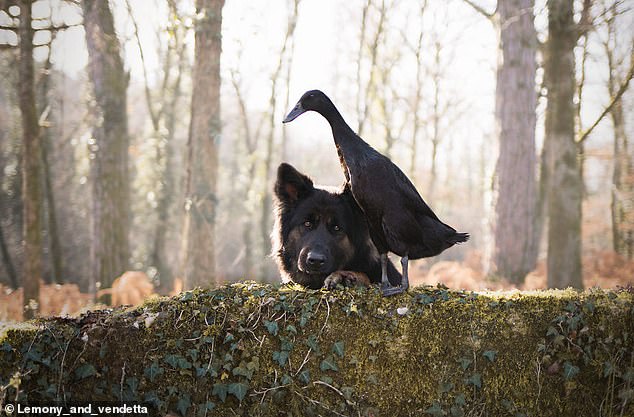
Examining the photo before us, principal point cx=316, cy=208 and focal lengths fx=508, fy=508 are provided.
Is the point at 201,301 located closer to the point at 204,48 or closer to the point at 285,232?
the point at 285,232

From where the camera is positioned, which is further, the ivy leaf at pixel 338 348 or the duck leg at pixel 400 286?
the duck leg at pixel 400 286

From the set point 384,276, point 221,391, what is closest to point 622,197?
point 384,276

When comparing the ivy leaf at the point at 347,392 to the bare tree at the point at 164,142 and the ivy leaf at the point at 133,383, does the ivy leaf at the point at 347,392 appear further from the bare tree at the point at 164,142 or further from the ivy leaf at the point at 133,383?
the bare tree at the point at 164,142

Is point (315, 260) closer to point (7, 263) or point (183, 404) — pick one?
point (183, 404)

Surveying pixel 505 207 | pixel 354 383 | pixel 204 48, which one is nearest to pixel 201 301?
pixel 354 383

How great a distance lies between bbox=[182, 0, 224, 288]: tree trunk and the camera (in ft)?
30.1

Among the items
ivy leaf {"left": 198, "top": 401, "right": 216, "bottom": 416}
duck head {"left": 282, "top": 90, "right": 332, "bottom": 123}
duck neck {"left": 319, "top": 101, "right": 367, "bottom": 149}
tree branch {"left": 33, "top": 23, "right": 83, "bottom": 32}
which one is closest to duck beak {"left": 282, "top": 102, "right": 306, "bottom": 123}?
duck head {"left": 282, "top": 90, "right": 332, "bottom": 123}

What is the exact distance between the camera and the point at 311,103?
3949 millimetres

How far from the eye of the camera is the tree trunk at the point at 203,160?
9.17 metres

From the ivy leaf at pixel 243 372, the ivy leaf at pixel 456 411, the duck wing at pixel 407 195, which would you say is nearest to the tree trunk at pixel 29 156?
the ivy leaf at pixel 243 372

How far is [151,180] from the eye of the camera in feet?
76.3

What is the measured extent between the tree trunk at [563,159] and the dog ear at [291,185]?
635 centimetres

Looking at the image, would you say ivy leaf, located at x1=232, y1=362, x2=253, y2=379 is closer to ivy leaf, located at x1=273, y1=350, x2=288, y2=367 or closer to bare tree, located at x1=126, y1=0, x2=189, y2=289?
ivy leaf, located at x1=273, y1=350, x2=288, y2=367

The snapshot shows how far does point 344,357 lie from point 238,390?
0.73 m
